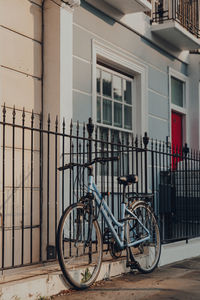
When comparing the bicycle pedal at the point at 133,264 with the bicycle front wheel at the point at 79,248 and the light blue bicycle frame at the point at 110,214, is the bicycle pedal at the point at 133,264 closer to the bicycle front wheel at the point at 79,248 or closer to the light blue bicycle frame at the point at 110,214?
the light blue bicycle frame at the point at 110,214

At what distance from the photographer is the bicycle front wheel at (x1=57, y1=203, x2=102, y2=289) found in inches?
182

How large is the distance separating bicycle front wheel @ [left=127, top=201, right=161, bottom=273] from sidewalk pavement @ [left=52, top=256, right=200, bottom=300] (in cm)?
14

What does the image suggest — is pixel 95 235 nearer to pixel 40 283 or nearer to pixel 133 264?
pixel 133 264

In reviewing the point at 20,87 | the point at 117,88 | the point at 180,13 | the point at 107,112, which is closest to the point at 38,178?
the point at 20,87

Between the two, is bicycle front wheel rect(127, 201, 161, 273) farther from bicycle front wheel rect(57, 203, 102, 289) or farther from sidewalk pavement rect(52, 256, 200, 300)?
bicycle front wheel rect(57, 203, 102, 289)

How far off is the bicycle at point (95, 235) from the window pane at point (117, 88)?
10.2 feet

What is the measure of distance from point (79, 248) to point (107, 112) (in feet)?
13.0

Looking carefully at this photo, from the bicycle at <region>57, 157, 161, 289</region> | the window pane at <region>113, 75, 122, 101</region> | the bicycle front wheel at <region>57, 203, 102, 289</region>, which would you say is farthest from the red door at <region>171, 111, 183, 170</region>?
the bicycle front wheel at <region>57, 203, 102, 289</region>

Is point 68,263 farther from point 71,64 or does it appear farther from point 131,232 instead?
point 71,64

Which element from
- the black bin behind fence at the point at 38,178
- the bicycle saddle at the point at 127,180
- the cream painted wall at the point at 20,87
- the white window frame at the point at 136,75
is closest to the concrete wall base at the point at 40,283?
the black bin behind fence at the point at 38,178

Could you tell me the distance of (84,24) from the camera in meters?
7.69

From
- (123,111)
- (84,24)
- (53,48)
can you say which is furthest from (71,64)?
(123,111)

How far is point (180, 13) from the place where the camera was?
11.0 m

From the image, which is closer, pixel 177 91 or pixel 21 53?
pixel 21 53
